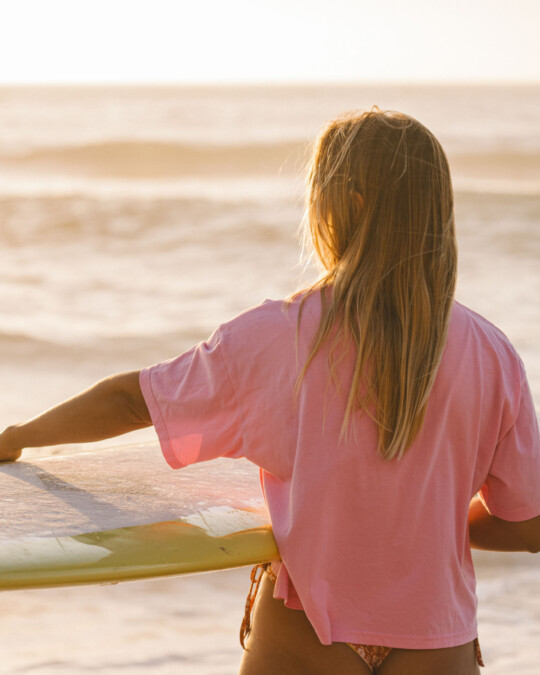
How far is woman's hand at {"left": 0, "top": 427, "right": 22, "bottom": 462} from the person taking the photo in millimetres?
1687

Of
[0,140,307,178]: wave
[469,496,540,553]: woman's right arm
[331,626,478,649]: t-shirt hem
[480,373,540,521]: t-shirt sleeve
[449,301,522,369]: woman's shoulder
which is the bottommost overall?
[0,140,307,178]: wave

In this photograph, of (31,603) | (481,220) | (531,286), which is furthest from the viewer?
(481,220)

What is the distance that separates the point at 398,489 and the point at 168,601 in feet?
5.67

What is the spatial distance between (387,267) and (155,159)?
55.8 ft

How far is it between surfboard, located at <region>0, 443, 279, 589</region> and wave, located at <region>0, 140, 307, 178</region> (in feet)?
48.7

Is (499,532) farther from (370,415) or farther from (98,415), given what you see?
(98,415)

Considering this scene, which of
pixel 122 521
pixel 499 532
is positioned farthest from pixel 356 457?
pixel 122 521

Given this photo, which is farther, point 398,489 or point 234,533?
point 234,533

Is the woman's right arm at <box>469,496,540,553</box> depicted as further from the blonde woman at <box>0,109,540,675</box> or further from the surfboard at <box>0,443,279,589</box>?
the surfboard at <box>0,443,279,589</box>

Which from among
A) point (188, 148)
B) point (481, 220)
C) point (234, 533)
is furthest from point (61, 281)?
point (188, 148)

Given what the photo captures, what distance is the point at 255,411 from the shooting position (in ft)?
4.35

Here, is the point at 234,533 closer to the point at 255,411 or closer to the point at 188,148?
the point at 255,411

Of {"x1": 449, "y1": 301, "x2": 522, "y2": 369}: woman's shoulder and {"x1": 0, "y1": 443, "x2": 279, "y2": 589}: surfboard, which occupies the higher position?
{"x1": 449, "y1": 301, "x2": 522, "y2": 369}: woman's shoulder

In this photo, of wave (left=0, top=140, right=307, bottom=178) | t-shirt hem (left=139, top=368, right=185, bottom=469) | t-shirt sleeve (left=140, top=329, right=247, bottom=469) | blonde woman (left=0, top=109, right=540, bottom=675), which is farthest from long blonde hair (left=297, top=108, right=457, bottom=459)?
wave (left=0, top=140, right=307, bottom=178)
